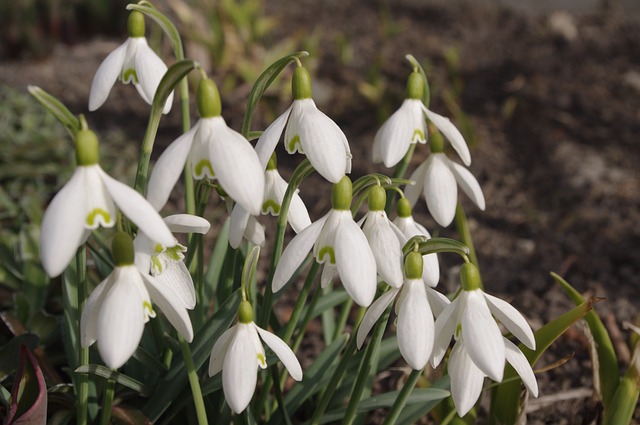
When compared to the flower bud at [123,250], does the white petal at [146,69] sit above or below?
above

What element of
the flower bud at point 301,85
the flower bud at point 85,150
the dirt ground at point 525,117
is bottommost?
the dirt ground at point 525,117

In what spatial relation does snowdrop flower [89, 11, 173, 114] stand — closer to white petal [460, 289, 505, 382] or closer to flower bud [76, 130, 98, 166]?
flower bud [76, 130, 98, 166]

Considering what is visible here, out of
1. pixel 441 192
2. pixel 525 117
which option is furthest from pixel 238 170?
pixel 525 117

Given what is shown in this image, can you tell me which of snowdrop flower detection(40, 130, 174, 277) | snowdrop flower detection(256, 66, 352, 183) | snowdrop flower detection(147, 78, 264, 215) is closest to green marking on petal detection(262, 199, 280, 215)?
snowdrop flower detection(256, 66, 352, 183)

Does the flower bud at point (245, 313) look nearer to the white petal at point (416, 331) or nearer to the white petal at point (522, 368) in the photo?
the white petal at point (416, 331)

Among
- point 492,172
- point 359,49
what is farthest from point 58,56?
point 492,172

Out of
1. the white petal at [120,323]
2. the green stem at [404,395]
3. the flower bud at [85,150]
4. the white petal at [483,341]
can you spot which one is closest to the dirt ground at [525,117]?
the green stem at [404,395]
